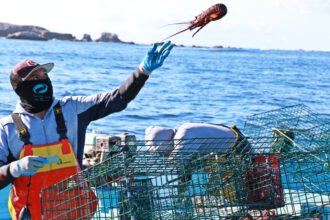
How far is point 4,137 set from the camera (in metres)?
3.73

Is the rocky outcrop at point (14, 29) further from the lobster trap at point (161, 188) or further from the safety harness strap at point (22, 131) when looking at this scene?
the lobster trap at point (161, 188)

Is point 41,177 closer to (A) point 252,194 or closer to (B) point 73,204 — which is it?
(B) point 73,204

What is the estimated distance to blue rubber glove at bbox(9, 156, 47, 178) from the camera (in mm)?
3316

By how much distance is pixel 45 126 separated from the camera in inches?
151

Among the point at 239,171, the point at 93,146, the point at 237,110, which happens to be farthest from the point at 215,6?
the point at 237,110

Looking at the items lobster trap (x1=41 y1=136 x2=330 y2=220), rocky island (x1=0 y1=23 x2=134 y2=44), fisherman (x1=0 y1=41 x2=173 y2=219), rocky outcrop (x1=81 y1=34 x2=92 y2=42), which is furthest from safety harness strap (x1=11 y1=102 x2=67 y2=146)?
rocky outcrop (x1=81 y1=34 x2=92 y2=42)

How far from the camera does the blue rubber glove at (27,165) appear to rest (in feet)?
10.9

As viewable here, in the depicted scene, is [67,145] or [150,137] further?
[150,137]

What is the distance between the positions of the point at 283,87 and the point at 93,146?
74.6 feet

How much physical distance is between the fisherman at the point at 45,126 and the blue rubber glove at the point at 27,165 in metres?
0.10

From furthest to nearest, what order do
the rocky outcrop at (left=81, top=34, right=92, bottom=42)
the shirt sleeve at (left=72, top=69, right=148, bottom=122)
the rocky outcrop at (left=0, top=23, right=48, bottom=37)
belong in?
1. the rocky outcrop at (left=81, top=34, right=92, bottom=42)
2. the rocky outcrop at (left=0, top=23, right=48, bottom=37)
3. the shirt sleeve at (left=72, top=69, right=148, bottom=122)

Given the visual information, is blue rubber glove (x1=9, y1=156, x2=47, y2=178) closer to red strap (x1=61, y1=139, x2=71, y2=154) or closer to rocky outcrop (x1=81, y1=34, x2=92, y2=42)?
red strap (x1=61, y1=139, x2=71, y2=154)

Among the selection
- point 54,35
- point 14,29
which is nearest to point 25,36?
point 54,35

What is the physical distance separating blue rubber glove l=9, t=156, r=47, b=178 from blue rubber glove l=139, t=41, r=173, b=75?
0.93 metres
